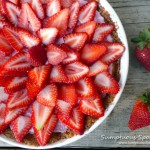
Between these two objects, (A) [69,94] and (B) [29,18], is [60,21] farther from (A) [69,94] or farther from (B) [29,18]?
(A) [69,94]

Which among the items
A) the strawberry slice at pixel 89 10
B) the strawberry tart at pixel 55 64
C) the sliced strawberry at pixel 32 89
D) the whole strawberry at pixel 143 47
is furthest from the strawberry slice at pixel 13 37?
the whole strawberry at pixel 143 47

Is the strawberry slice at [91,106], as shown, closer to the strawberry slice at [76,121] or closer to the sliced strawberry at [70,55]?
the strawberry slice at [76,121]

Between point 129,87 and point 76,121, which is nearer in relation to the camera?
point 76,121

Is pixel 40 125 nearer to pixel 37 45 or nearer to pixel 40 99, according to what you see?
pixel 40 99

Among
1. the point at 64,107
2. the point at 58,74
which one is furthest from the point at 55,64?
the point at 64,107

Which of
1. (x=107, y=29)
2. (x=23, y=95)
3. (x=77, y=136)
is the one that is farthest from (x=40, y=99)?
(x=107, y=29)

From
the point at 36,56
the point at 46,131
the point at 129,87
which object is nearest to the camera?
the point at 36,56

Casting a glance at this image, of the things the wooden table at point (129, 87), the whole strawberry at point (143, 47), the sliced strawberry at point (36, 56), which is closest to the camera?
the sliced strawberry at point (36, 56)
